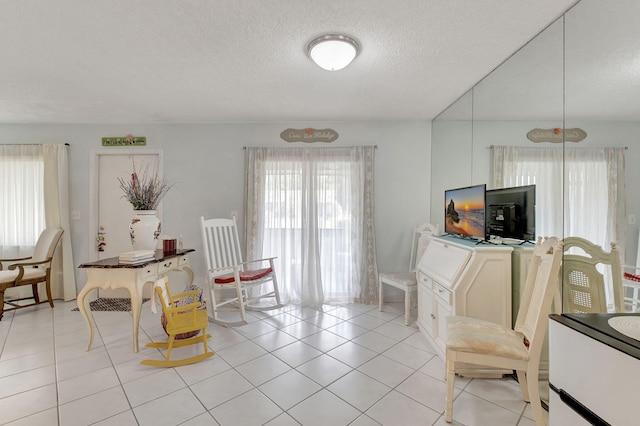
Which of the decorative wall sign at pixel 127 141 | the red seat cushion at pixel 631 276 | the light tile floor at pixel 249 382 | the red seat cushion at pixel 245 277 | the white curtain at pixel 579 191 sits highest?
the decorative wall sign at pixel 127 141

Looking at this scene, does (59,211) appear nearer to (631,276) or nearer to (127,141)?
(127,141)

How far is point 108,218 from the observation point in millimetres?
3822

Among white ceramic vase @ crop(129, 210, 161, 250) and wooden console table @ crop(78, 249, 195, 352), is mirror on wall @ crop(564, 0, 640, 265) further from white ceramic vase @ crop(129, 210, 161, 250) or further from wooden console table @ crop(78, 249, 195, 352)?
white ceramic vase @ crop(129, 210, 161, 250)

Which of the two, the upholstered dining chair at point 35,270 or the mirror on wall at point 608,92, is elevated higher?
the mirror on wall at point 608,92

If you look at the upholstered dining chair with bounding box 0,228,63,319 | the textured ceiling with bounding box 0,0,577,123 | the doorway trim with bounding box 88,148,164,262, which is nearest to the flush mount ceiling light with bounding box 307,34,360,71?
the textured ceiling with bounding box 0,0,577,123

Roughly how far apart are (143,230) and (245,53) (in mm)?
2068

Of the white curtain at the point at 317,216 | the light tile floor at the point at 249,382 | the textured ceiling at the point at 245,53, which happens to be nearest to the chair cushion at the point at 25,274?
the light tile floor at the point at 249,382

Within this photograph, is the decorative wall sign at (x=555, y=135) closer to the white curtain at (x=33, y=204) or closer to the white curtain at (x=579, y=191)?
the white curtain at (x=579, y=191)

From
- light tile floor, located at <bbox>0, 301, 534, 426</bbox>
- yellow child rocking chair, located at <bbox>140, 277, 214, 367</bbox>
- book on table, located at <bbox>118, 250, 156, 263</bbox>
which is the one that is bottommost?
light tile floor, located at <bbox>0, 301, 534, 426</bbox>

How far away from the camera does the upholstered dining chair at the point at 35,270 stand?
3.10 metres

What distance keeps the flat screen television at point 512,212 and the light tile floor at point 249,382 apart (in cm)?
113

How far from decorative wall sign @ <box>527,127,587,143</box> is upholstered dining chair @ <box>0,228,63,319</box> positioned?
5.43 metres

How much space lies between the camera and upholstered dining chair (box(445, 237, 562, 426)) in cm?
146

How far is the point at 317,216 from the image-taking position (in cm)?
365
